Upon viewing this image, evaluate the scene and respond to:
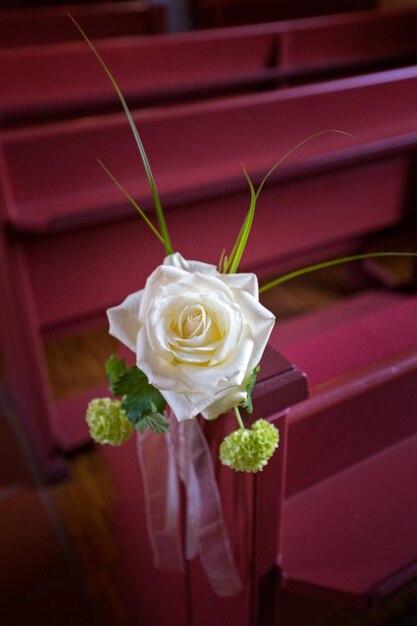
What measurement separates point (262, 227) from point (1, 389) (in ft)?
3.64


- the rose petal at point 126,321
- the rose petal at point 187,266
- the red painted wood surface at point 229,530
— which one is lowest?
the red painted wood surface at point 229,530

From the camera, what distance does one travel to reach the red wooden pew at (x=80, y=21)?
10.4ft

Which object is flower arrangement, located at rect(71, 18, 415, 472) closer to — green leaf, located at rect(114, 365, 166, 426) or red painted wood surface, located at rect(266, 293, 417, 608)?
green leaf, located at rect(114, 365, 166, 426)

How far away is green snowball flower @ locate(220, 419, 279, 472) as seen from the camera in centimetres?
60

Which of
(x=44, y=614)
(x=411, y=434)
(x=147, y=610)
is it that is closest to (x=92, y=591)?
(x=44, y=614)

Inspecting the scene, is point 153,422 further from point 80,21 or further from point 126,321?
point 80,21

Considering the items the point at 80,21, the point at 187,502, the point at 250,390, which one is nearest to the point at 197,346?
the point at 250,390

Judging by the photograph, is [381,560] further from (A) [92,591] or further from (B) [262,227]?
(B) [262,227]

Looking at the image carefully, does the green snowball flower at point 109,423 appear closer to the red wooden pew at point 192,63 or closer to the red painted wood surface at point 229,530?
the red painted wood surface at point 229,530

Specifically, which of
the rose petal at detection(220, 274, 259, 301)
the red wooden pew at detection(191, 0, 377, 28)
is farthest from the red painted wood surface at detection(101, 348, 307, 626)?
the red wooden pew at detection(191, 0, 377, 28)

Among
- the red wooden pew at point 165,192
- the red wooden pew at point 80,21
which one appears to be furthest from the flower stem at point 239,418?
the red wooden pew at point 80,21

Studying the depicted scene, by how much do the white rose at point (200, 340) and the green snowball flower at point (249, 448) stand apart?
0.05 metres

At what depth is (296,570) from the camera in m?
0.86

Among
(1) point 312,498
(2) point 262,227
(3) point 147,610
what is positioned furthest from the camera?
(2) point 262,227
